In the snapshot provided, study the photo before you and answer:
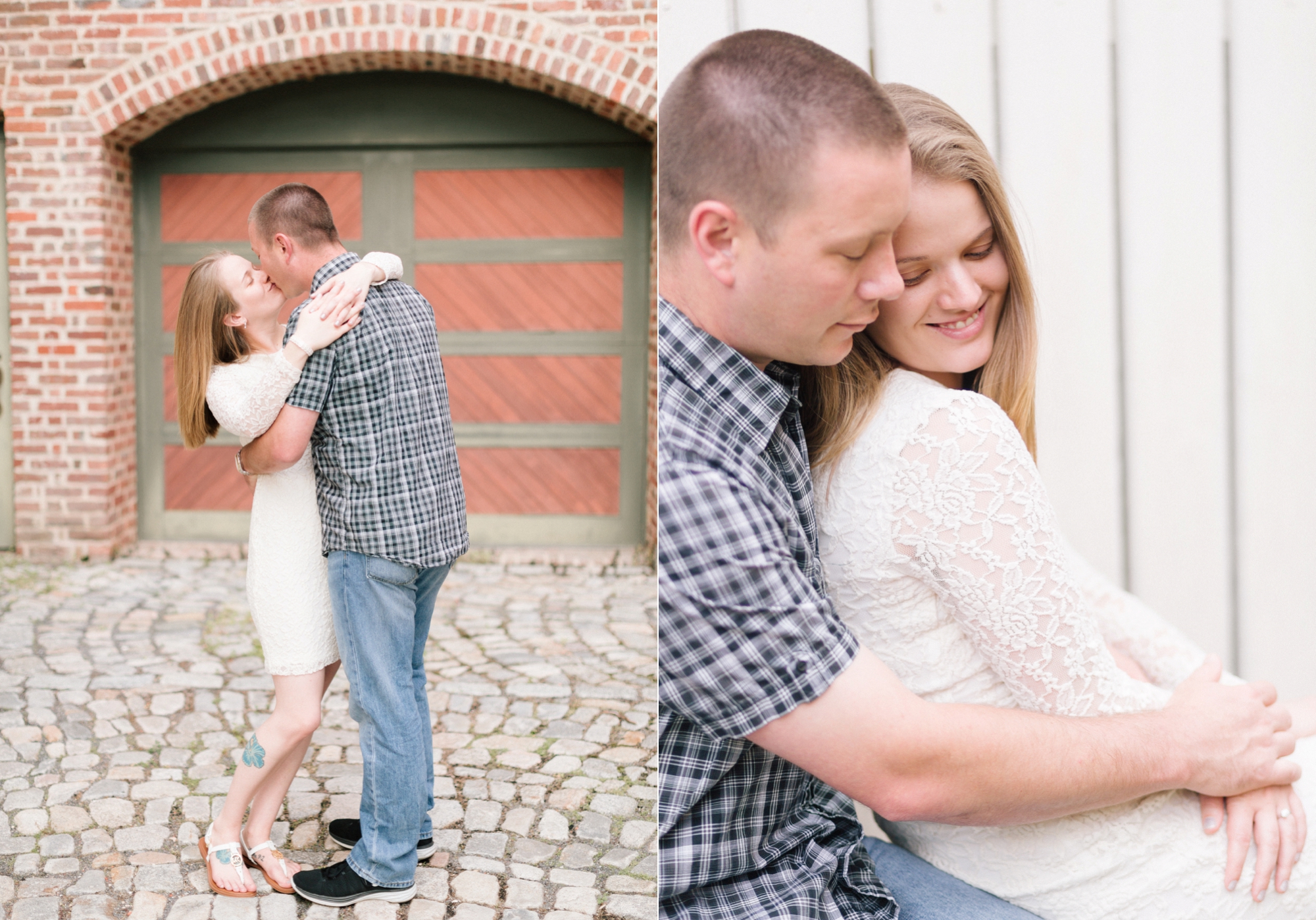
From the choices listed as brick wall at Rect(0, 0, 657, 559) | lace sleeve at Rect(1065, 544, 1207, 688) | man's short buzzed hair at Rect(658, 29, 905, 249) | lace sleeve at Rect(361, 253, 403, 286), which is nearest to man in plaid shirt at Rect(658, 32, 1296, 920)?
man's short buzzed hair at Rect(658, 29, 905, 249)

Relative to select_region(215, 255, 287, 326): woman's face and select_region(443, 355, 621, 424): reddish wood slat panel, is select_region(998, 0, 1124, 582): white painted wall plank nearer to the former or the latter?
select_region(215, 255, 287, 326): woman's face

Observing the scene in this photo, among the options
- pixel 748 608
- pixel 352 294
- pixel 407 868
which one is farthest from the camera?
pixel 407 868

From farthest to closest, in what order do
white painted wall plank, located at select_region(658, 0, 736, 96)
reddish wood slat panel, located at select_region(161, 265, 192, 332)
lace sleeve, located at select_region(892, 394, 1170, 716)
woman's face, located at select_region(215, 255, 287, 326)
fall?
1. reddish wood slat panel, located at select_region(161, 265, 192, 332)
2. woman's face, located at select_region(215, 255, 287, 326)
3. white painted wall plank, located at select_region(658, 0, 736, 96)
4. lace sleeve, located at select_region(892, 394, 1170, 716)

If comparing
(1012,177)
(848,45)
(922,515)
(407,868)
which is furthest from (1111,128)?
(407,868)

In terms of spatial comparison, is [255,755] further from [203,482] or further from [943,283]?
[203,482]

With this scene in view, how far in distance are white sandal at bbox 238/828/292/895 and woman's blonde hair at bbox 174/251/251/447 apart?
3.12 feet

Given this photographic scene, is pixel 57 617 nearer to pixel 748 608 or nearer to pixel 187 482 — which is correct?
pixel 187 482

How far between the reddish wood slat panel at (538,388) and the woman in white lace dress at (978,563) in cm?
463

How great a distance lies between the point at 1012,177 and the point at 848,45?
36 centimetres

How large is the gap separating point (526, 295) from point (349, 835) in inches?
149

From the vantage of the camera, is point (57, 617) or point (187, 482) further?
point (187, 482)

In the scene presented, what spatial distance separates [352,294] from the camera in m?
2.11

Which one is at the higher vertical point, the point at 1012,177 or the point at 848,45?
the point at 848,45

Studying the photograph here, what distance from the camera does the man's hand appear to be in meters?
1.21
